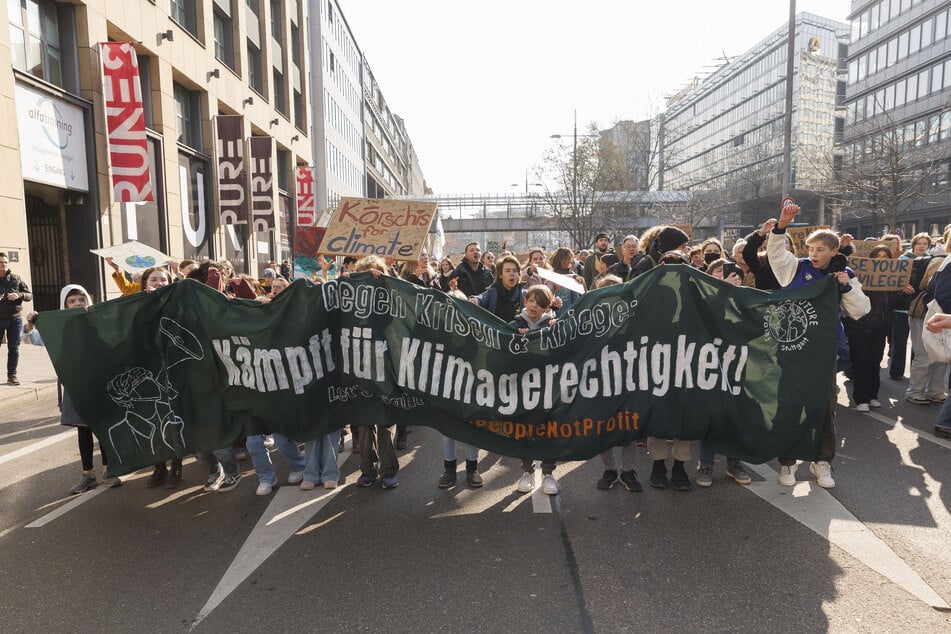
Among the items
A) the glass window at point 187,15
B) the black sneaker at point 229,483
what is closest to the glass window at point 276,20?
the glass window at point 187,15

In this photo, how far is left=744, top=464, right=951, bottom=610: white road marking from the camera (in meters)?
3.27

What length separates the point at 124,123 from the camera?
45.5ft

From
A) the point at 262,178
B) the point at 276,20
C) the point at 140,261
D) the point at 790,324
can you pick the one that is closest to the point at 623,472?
the point at 790,324

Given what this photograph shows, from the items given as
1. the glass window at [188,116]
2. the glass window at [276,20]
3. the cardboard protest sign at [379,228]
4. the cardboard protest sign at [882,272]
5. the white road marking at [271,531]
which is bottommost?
the white road marking at [271,531]

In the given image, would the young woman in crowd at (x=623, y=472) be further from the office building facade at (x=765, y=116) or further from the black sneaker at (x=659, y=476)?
the office building facade at (x=765, y=116)

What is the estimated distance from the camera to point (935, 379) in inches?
286

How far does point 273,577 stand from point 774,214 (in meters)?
54.2

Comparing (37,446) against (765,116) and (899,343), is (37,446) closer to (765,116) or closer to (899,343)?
(899,343)

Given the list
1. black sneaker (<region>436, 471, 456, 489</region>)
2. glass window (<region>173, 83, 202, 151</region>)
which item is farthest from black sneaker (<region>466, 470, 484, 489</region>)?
glass window (<region>173, 83, 202, 151</region>)

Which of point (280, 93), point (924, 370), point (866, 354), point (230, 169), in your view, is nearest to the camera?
point (866, 354)

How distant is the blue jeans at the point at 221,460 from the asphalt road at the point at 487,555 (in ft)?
0.57

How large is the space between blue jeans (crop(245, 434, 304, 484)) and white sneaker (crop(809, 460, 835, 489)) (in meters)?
4.10

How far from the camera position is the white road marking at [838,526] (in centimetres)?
327

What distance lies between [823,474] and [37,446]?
7.24 meters
